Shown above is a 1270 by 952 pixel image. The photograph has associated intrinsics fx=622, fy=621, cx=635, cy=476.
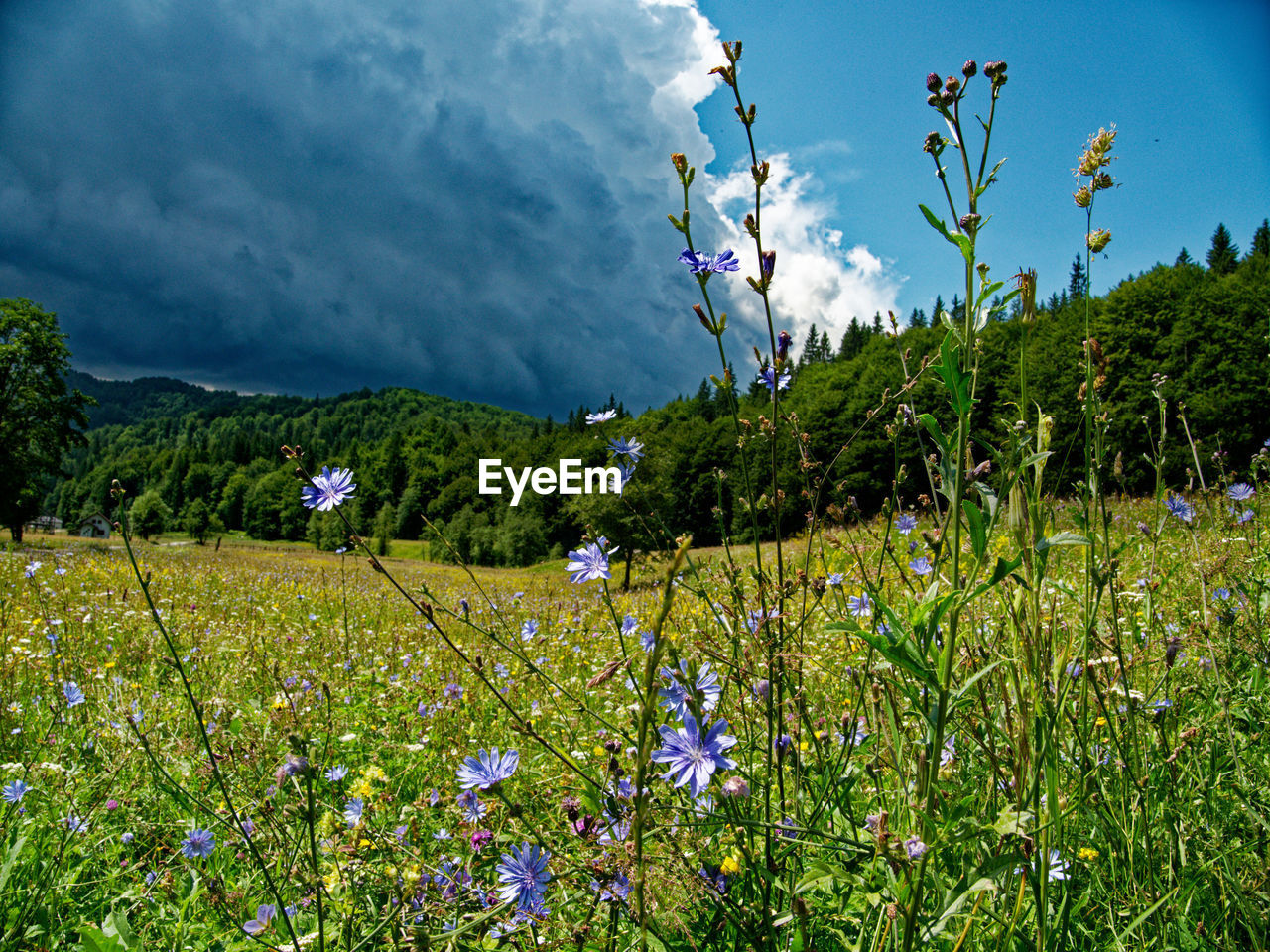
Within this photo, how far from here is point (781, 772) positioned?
1.17 m

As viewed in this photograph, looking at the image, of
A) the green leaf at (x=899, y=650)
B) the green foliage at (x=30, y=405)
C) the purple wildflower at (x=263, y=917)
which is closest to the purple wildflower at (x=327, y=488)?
the purple wildflower at (x=263, y=917)

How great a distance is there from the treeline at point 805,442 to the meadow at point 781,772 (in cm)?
13

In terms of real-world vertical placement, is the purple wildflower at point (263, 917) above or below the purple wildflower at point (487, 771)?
below

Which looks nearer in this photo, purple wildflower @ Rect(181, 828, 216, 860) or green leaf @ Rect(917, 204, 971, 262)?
green leaf @ Rect(917, 204, 971, 262)

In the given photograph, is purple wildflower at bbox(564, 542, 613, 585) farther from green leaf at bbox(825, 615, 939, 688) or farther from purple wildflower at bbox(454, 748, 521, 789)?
green leaf at bbox(825, 615, 939, 688)

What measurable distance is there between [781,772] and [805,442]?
0.86 metres

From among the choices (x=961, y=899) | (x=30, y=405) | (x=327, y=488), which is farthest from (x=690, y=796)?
(x=30, y=405)

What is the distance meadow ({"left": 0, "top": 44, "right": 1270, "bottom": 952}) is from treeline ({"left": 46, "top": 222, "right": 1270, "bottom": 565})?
0.13 m

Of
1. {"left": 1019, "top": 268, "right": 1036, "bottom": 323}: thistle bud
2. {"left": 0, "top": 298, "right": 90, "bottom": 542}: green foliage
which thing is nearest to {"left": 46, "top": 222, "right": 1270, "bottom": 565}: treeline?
{"left": 1019, "top": 268, "right": 1036, "bottom": 323}: thistle bud

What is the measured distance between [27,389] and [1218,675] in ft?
119

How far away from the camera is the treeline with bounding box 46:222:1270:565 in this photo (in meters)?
1.75

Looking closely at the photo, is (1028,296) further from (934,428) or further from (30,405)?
(30,405)

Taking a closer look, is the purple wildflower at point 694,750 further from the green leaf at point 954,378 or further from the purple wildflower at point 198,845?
the purple wildflower at point 198,845

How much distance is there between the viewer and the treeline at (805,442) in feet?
5.74
